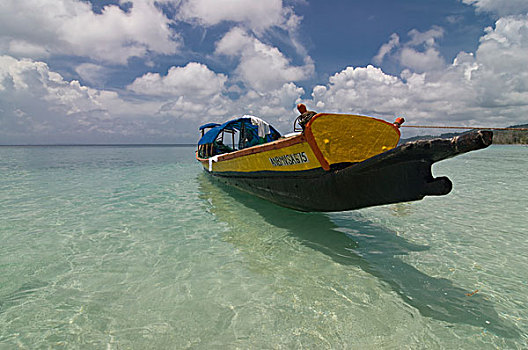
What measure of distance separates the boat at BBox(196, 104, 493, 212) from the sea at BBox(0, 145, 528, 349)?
1.04 m

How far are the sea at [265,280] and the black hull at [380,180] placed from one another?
97 cm

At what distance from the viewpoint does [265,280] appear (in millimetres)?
4023

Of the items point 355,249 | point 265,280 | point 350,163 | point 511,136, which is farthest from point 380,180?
point 511,136

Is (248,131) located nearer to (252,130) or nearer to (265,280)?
(252,130)

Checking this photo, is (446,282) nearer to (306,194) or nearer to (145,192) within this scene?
(306,194)

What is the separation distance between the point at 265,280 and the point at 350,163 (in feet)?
8.06

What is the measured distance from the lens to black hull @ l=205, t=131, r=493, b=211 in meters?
3.14

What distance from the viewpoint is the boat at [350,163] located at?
333cm

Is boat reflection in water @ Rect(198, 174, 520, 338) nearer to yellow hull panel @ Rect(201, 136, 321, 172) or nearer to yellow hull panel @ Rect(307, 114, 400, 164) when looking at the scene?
yellow hull panel @ Rect(201, 136, 321, 172)

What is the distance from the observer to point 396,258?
4645 mm

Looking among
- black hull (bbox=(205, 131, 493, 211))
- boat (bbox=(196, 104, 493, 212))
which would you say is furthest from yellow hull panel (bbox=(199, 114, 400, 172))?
black hull (bbox=(205, 131, 493, 211))

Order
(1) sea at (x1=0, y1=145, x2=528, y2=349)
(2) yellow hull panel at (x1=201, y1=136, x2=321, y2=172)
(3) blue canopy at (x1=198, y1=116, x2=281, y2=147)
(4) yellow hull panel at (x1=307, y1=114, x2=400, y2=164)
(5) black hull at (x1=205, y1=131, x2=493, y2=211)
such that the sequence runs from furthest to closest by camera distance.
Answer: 1. (3) blue canopy at (x1=198, y1=116, x2=281, y2=147)
2. (2) yellow hull panel at (x1=201, y1=136, x2=321, y2=172)
3. (4) yellow hull panel at (x1=307, y1=114, x2=400, y2=164)
4. (5) black hull at (x1=205, y1=131, x2=493, y2=211)
5. (1) sea at (x1=0, y1=145, x2=528, y2=349)

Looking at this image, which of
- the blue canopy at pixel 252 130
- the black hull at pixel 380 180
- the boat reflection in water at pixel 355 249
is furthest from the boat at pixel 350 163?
the blue canopy at pixel 252 130

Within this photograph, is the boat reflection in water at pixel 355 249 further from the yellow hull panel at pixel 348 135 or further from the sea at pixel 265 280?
the yellow hull panel at pixel 348 135
